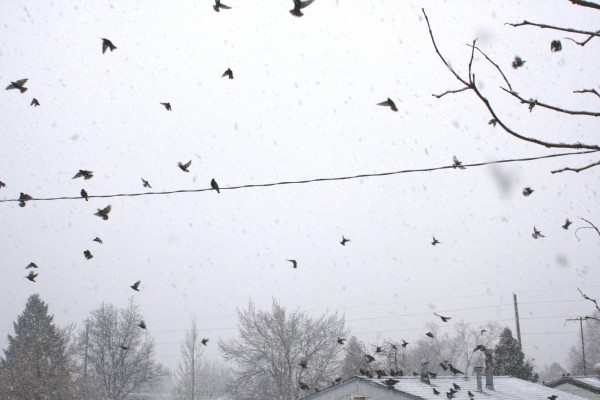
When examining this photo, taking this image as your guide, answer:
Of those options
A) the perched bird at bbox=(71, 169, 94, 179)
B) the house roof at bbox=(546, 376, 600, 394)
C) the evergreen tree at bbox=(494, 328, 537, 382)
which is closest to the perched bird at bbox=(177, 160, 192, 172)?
the perched bird at bbox=(71, 169, 94, 179)

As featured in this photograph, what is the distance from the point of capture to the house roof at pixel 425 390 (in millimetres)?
16203

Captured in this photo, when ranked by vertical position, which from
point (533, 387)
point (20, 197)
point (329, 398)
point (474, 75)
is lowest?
point (533, 387)

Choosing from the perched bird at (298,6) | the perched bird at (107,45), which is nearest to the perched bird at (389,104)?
the perched bird at (298,6)

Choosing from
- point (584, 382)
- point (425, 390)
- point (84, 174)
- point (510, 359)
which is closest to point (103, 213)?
point (84, 174)

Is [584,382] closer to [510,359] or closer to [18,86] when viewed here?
[510,359]

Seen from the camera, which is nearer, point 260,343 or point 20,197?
point 20,197

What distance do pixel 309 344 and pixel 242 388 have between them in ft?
19.3

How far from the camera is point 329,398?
659 inches

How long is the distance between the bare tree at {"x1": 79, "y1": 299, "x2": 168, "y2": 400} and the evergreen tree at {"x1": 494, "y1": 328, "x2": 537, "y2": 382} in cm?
2772

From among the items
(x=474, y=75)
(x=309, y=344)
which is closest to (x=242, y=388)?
(x=309, y=344)

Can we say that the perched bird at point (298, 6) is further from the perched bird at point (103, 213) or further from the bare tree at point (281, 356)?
the bare tree at point (281, 356)

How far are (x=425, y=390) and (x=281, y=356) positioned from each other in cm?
1907

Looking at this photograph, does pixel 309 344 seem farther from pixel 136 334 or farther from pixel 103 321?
pixel 103 321

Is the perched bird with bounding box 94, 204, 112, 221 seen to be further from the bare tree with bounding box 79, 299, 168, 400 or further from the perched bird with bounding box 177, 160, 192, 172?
the bare tree with bounding box 79, 299, 168, 400
